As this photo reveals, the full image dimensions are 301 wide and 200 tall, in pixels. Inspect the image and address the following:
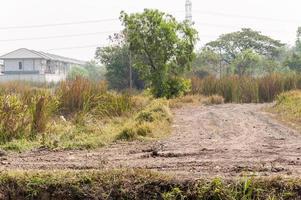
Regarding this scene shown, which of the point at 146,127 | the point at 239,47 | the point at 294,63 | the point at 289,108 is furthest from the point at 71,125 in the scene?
the point at 239,47

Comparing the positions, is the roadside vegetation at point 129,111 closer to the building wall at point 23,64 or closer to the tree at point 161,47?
the tree at point 161,47

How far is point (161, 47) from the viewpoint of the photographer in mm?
18172

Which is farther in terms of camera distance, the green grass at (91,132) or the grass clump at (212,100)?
the grass clump at (212,100)

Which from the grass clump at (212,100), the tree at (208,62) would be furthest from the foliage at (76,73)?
the tree at (208,62)

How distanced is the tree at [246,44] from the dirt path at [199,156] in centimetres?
3197

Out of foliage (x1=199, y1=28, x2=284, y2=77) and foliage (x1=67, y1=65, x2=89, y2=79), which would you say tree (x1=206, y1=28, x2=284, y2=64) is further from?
foliage (x1=67, y1=65, x2=89, y2=79)

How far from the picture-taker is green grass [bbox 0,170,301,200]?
4.46 m

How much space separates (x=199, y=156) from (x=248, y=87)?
50.6 ft

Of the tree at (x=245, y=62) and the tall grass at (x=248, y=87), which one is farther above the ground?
the tree at (x=245, y=62)

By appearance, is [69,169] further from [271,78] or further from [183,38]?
[271,78]

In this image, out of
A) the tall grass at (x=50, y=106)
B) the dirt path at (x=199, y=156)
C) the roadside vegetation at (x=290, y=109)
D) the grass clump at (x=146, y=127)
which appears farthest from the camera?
the roadside vegetation at (x=290, y=109)

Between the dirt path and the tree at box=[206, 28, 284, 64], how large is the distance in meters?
32.0

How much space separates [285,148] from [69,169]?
3.50m

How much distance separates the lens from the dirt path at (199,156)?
5371 millimetres
